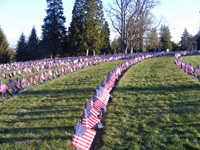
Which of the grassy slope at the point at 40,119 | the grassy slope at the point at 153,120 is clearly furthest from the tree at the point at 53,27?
the grassy slope at the point at 153,120

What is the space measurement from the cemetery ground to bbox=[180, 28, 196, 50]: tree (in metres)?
72.9

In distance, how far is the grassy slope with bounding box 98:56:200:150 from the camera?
3.85 meters

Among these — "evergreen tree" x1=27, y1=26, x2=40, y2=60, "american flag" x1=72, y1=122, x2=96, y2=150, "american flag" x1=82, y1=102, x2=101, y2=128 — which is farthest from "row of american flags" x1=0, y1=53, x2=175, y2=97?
"evergreen tree" x1=27, y1=26, x2=40, y2=60

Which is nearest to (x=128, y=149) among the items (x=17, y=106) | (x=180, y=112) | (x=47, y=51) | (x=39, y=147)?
(x=39, y=147)

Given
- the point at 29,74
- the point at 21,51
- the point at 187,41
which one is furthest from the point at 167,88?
the point at 187,41

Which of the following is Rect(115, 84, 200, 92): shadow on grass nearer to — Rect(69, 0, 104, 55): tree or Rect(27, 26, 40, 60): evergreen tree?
Rect(69, 0, 104, 55): tree

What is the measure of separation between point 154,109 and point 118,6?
3997 centimetres

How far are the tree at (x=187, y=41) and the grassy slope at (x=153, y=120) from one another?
238 feet

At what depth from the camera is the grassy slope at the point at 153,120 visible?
3846 millimetres

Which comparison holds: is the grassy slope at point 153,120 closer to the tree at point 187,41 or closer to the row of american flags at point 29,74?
the row of american flags at point 29,74

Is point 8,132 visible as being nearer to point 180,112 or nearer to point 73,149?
point 73,149

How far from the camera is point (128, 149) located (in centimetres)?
366

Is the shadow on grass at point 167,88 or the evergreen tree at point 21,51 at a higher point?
the evergreen tree at point 21,51

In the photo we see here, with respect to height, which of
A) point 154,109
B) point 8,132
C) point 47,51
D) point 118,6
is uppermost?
point 118,6
